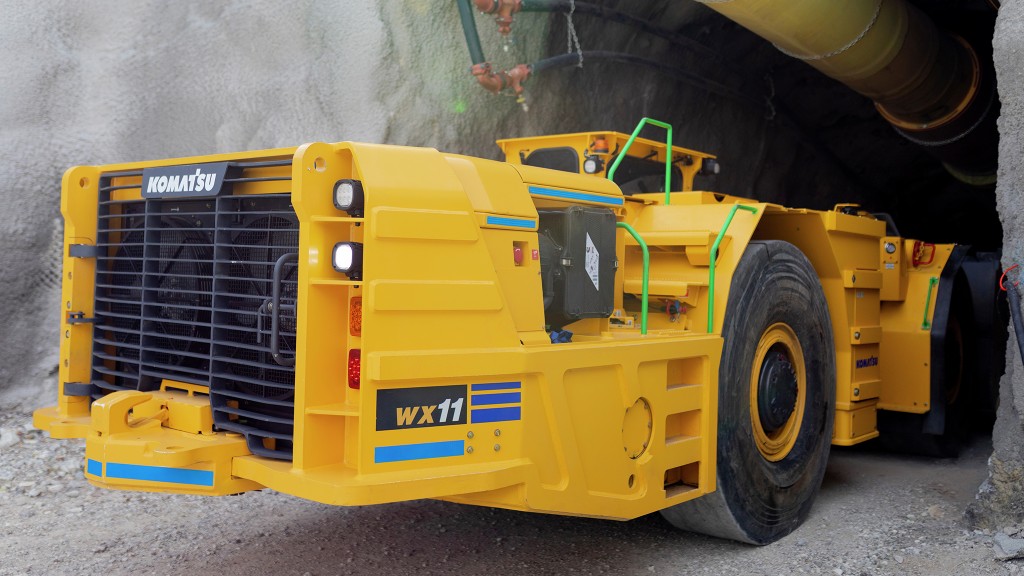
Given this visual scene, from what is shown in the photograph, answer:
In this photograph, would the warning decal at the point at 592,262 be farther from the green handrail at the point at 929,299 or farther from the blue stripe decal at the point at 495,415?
the green handrail at the point at 929,299

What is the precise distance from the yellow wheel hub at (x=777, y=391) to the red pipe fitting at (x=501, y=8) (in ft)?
13.1

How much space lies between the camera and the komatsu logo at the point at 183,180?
10.6ft

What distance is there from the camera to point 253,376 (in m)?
3.24

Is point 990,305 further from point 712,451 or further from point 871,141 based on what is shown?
point 871,141

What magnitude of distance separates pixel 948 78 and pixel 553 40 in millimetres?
3449

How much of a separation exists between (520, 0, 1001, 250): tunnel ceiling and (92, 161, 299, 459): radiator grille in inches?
198

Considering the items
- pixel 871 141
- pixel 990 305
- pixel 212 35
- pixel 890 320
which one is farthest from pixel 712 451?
pixel 871 141

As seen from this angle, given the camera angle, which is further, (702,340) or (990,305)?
(990,305)

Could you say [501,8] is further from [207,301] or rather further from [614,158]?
[207,301]

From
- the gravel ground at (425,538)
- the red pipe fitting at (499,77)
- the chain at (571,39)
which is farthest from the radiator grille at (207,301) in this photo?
the chain at (571,39)

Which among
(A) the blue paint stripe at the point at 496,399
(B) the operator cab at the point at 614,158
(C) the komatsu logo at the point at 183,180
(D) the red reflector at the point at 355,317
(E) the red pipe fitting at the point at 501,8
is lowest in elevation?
(A) the blue paint stripe at the point at 496,399

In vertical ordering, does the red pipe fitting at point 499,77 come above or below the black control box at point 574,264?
above

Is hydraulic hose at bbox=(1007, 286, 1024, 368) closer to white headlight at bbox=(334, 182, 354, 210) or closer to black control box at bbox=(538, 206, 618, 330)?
black control box at bbox=(538, 206, 618, 330)

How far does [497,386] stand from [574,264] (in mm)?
749
